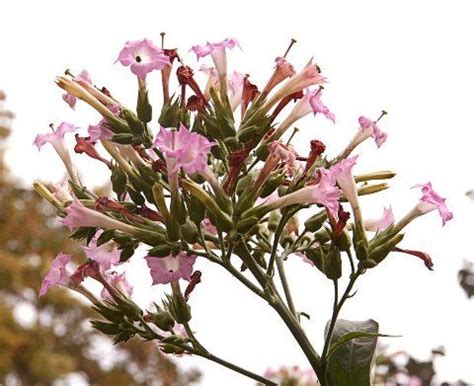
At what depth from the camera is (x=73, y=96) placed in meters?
2.40

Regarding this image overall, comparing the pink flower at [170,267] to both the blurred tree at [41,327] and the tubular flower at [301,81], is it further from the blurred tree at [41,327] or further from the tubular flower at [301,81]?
the blurred tree at [41,327]

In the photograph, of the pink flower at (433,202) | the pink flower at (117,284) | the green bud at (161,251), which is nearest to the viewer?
the green bud at (161,251)

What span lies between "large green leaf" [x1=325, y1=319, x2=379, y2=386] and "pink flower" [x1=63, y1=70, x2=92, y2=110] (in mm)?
917

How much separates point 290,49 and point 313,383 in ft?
8.33

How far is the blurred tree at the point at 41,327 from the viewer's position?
18.5 m

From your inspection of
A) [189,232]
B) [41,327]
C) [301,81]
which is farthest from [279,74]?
[41,327]

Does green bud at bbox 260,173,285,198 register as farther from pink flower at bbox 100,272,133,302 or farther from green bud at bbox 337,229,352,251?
pink flower at bbox 100,272,133,302

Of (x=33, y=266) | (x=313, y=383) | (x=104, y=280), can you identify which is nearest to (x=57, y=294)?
(x=33, y=266)

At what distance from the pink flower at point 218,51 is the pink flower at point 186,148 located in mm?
408

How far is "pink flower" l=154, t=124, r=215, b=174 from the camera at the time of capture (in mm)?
1970

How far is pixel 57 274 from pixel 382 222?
2.75 feet

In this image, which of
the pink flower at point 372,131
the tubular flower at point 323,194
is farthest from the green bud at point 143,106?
the pink flower at point 372,131

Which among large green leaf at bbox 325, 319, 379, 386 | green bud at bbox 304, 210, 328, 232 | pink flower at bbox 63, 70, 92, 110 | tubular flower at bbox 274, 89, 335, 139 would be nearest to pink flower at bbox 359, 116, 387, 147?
tubular flower at bbox 274, 89, 335, 139

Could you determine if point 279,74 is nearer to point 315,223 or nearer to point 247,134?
point 247,134
